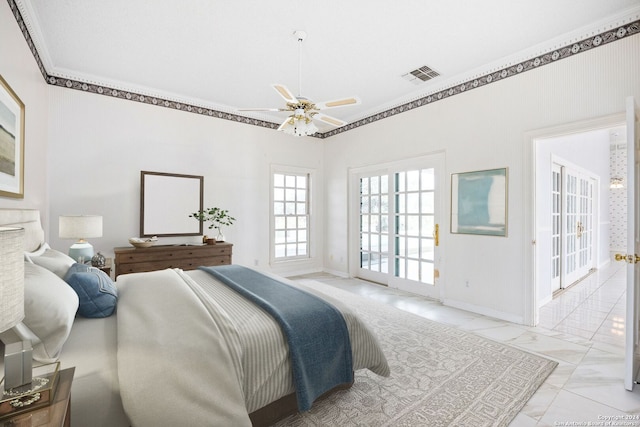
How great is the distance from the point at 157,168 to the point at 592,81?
5254 millimetres

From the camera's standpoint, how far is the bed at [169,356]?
1172 millimetres

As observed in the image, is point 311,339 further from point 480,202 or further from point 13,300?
point 480,202

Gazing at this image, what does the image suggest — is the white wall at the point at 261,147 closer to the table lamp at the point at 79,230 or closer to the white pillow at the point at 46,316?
the table lamp at the point at 79,230

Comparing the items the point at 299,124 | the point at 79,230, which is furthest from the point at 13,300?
the point at 79,230

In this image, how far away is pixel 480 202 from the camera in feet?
12.1

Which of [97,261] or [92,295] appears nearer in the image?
[92,295]

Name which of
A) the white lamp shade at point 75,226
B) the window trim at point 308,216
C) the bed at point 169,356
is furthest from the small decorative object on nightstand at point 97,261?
the window trim at point 308,216

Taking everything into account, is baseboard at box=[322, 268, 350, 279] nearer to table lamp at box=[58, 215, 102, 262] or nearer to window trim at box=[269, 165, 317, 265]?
window trim at box=[269, 165, 317, 265]

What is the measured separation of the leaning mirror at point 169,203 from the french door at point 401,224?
283 cm

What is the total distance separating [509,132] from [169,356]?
3.89m

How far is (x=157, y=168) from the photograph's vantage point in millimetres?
4367

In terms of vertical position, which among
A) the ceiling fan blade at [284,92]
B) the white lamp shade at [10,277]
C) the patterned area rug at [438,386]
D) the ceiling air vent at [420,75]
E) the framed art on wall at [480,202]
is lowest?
the patterned area rug at [438,386]

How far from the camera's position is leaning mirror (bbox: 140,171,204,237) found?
423cm

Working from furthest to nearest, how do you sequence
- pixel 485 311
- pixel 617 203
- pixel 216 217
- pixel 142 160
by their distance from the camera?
pixel 617 203, pixel 216 217, pixel 142 160, pixel 485 311
